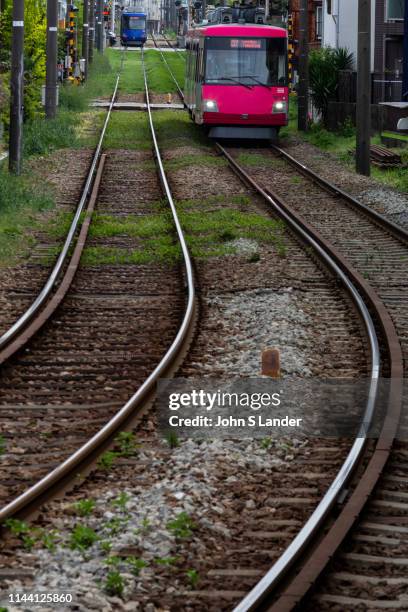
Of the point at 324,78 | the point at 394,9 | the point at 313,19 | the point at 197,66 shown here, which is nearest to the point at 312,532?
the point at 197,66

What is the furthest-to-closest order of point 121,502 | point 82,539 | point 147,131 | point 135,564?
1. point 147,131
2. point 121,502
3. point 82,539
4. point 135,564

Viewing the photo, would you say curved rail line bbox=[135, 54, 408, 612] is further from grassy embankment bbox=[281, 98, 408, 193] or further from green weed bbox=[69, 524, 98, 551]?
grassy embankment bbox=[281, 98, 408, 193]

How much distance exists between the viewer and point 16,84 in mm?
23484

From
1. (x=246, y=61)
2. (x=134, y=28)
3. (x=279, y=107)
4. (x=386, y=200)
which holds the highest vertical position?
(x=134, y=28)

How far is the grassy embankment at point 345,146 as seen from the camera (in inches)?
1048

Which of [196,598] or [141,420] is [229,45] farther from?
[196,598]

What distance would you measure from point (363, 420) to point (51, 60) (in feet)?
88.5

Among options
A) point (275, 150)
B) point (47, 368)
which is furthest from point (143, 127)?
point (47, 368)

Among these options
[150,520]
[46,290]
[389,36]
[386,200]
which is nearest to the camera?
[150,520]

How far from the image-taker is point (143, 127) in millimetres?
39375

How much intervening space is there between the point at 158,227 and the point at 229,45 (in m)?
14.3

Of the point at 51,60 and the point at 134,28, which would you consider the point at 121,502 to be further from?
the point at 134,28

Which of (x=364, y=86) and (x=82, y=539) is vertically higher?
(x=364, y=86)

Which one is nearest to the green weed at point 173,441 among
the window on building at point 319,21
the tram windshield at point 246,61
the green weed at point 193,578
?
the green weed at point 193,578
